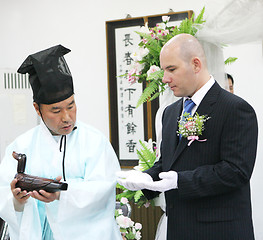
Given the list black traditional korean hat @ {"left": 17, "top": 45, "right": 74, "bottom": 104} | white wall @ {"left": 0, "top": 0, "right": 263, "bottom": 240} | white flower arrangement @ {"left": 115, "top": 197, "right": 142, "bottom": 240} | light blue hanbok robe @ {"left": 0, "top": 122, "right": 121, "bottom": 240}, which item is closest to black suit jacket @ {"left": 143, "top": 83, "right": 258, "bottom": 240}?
light blue hanbok robe @ {"left": 0, "top": 122, "right": 121, "bottom": 240}

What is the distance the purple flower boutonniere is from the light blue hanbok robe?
1.43 ft

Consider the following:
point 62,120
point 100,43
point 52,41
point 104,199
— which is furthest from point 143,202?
point 52,41

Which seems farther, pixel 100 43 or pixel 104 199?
pixel 100 43

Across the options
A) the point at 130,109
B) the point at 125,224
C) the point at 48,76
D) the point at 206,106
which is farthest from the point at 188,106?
the point at 130,109

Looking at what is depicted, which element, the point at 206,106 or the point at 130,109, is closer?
the point at 206,106

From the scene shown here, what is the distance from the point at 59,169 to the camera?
5.82ft

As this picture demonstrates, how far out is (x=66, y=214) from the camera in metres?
1.69

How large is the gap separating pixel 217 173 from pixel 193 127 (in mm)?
219

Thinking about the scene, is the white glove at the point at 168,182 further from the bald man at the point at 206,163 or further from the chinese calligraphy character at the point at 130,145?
the chinese calligraphy character at the point at 130,145

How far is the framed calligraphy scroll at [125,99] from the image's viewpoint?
3.72 meters

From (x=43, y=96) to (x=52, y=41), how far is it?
→ 2.58 m

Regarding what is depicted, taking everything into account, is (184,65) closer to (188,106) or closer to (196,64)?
(196,64)

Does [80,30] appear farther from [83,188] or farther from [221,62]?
[83,188]

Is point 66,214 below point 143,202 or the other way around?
the other way around
